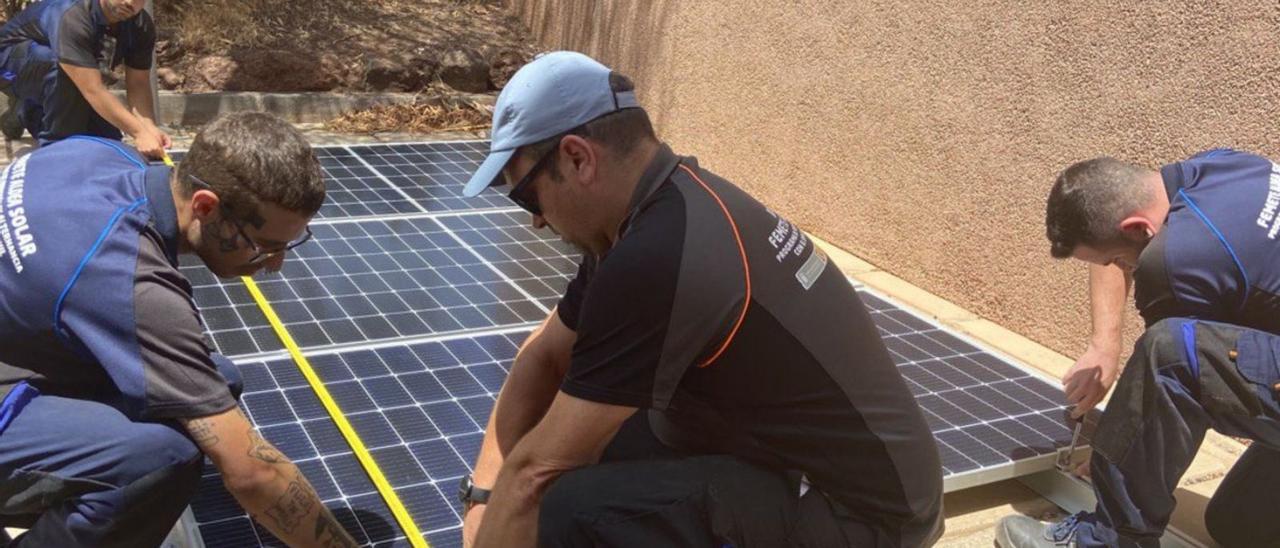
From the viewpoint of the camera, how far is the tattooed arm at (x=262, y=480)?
2.65 metres

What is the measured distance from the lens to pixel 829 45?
6.57 m

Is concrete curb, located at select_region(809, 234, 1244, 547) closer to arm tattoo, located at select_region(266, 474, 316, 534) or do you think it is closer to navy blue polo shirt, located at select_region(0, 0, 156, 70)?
arm tattoo, located at select_region(266, 474, 316, 534)

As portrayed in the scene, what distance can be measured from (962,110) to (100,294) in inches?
169

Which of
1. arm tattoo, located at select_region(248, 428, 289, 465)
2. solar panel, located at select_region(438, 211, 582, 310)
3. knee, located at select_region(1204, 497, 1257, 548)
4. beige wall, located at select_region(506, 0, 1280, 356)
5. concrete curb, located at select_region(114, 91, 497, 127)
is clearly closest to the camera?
arm tattoo, located at select_region(248, 428, 289, 465)

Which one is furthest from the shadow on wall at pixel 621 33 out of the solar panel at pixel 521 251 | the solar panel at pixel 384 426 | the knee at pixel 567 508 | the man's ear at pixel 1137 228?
the knee at pixel 567 508

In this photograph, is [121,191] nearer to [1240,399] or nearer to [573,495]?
[573,495]

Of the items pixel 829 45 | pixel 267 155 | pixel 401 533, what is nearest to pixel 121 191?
pixel 267 155

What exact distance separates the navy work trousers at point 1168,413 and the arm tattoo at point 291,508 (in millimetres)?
2261

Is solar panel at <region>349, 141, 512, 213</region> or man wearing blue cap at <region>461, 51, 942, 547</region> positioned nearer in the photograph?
man wearing blue cap at <region>461, 51, 942, 547</region>

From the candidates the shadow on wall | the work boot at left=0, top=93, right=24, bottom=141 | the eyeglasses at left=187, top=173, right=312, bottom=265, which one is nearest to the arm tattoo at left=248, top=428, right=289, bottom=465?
the eyeglasses at left=187, top=173, right=312, bottom=265

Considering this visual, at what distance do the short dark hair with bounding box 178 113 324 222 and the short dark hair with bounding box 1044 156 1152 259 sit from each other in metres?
2.20

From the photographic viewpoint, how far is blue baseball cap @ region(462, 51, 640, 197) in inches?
95.7

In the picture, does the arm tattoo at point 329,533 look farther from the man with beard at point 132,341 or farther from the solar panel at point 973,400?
the solar panel at point 973,400

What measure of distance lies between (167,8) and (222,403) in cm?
888
